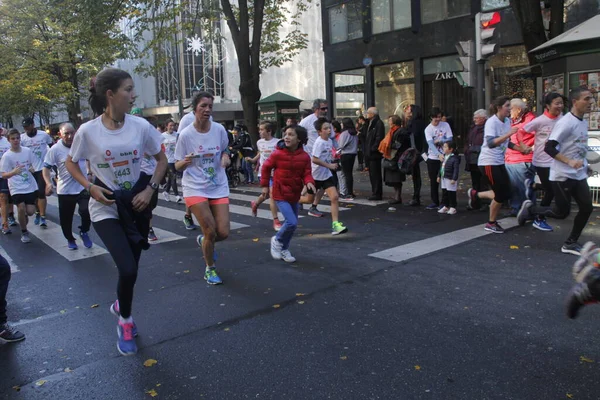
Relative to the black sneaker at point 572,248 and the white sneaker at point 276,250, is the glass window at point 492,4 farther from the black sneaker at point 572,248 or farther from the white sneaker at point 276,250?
the white sneaker at point 276,250

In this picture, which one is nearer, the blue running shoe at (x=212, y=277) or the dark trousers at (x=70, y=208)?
the blue running shoe at (x=212, y=277)

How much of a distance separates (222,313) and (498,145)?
4519mm

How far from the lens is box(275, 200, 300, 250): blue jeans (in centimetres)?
609

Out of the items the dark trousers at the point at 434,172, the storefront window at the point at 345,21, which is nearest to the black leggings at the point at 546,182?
the dark trousers at the point at 434,172

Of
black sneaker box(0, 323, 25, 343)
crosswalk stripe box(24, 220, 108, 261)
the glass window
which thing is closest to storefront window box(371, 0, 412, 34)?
the glass window

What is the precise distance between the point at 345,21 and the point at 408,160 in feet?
43.7

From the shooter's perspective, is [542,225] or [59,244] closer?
[542,225]

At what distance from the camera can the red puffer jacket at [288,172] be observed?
20.5 ft

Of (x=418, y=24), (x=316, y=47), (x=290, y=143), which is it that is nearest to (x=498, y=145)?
(x=290, y=143)

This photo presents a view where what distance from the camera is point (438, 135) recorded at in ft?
31.0

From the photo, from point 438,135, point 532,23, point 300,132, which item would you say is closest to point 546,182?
point 438,135

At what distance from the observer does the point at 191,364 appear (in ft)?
11.8

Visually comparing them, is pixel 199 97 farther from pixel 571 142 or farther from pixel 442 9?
pixel 442 9

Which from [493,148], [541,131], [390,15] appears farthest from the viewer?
[390,15]
